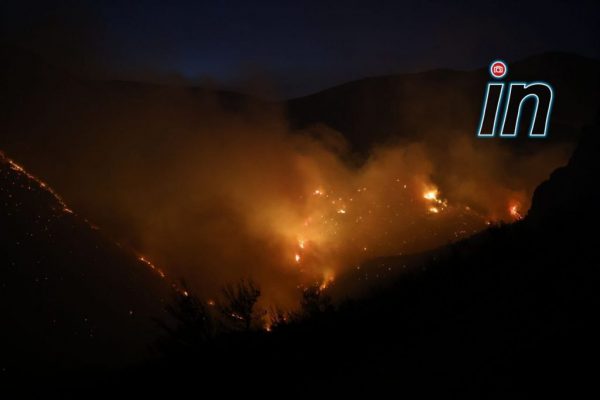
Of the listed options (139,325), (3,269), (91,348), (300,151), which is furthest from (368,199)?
(3,269)

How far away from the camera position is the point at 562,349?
12.5 feet

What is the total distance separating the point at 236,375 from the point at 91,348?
46.1ft

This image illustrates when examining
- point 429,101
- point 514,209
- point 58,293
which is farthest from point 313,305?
point 429,101

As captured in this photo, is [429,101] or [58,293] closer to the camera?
[58,293]

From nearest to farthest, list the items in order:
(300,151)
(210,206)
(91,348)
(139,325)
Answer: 1. (91,348)
2. (139,325)
3. (210,206)
4. (300,151)

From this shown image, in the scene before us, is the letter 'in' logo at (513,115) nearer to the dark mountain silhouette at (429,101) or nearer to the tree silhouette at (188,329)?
the dark mountain silhouette at (429,101)

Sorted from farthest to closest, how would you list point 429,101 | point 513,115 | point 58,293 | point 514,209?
point 429,101 < point 513,115 < point 514,209 < point 58,293

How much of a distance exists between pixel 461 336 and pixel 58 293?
57.5 feet

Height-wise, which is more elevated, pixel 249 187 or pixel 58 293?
pixel 249 187

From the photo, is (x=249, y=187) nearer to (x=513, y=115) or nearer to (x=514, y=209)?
(x=514, y=209)

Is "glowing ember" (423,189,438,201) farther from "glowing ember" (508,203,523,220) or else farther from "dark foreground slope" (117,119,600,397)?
"dark foreground slope" (117,119,600,397)

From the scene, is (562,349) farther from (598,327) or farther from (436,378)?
(436,378)

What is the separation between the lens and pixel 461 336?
4.84 m

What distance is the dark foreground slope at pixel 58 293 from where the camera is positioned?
48.4 ft
